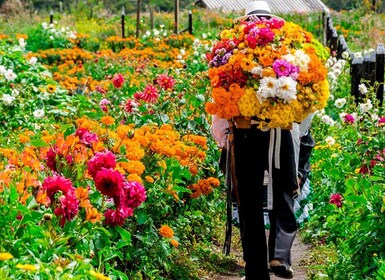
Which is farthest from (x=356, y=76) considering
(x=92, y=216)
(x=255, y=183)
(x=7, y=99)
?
(x=92, y=216)

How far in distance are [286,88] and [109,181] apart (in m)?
1.46

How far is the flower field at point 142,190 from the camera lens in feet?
11.7

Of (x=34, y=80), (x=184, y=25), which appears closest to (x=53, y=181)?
(x=34, y=80)

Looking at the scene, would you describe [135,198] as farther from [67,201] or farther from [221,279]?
[221,279]

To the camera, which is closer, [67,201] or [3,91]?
[67,201]

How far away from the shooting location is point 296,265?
6.19 m

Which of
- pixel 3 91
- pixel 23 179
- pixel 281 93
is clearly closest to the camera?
pixel 23 179

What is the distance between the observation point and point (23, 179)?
3.81m

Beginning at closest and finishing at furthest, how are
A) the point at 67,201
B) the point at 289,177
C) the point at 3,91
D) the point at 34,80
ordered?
the point at 67,201, the point at 289,177, the point at 3,91, the point at 34,80

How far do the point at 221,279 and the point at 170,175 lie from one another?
92cm

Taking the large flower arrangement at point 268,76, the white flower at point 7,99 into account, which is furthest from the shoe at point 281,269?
the white flower at point 7,99

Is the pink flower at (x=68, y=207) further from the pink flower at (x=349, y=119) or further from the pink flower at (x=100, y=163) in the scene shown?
the pink flower at (x=349, y=119)

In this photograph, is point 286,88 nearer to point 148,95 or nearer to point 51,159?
Result: point 51,159

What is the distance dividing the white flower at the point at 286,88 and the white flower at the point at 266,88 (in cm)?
3
